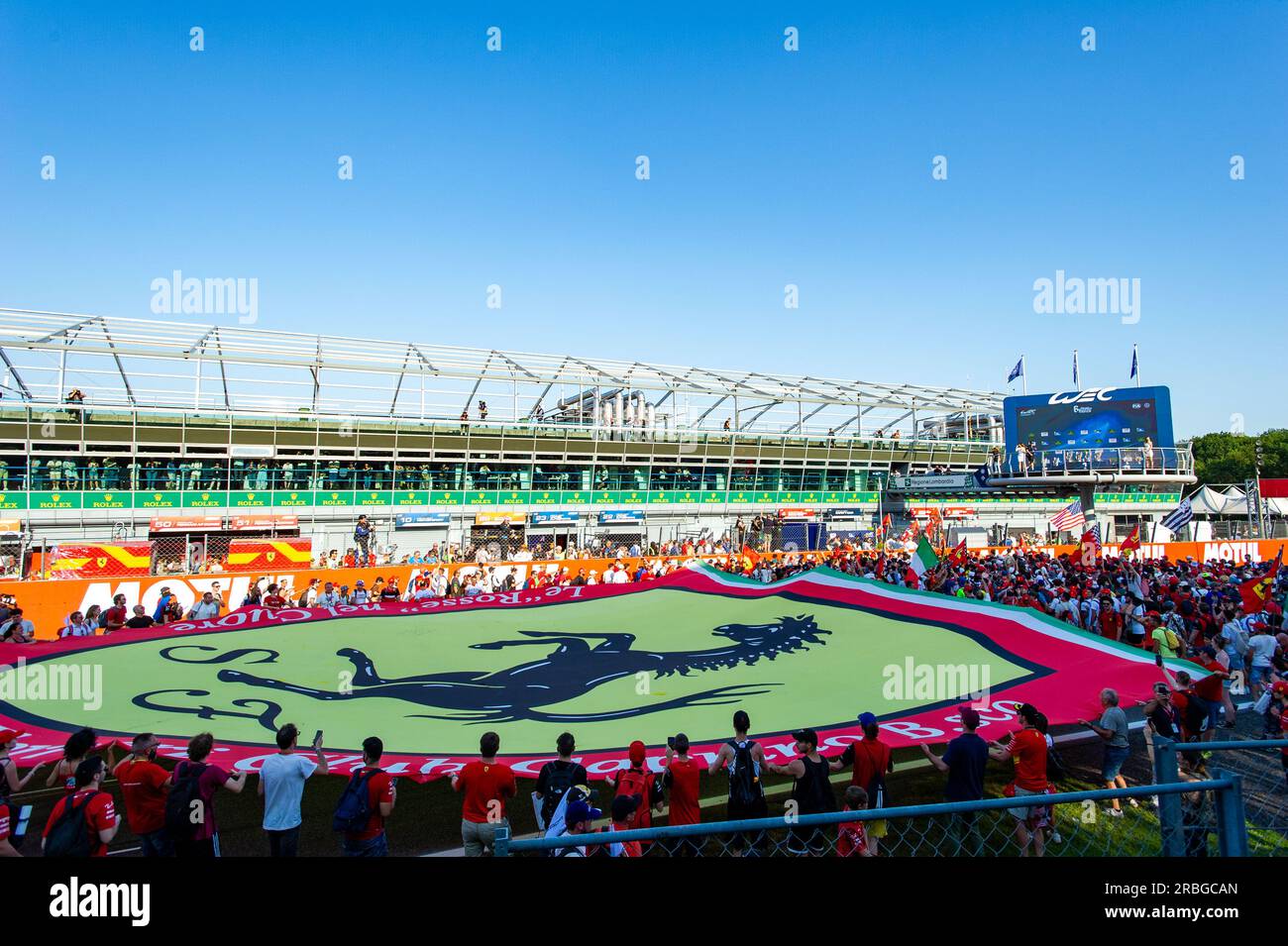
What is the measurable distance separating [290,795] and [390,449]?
37568mm

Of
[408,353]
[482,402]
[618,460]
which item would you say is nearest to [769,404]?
[618,460]

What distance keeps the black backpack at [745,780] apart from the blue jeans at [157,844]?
4.57 m

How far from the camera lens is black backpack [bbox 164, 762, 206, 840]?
5480 millimetres

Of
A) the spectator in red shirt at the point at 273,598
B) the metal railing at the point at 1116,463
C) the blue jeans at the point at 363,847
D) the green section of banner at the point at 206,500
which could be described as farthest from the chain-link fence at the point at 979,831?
the green section of banner at the point at 206,500

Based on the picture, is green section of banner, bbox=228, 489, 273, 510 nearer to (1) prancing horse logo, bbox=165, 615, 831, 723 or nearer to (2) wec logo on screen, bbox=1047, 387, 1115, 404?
(1) prancing horse logo, bbox=165, 615, 831, 723

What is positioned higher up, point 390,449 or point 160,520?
point 390,449

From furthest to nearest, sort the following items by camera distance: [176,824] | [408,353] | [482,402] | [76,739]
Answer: [482,402] → [408,353] → [76,739] → [176,824]

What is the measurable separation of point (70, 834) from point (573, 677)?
21.8 feet

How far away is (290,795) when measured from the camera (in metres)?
5.93

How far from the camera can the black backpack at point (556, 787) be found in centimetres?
581

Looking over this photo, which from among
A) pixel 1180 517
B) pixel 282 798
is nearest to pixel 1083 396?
pixel 1180 517

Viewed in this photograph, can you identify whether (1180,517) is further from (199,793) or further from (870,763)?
(199,793)

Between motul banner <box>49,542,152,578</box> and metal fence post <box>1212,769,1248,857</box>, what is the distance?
106 ft

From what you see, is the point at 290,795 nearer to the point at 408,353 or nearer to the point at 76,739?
the point at 76,739
